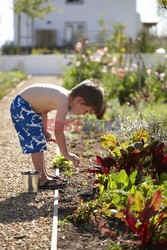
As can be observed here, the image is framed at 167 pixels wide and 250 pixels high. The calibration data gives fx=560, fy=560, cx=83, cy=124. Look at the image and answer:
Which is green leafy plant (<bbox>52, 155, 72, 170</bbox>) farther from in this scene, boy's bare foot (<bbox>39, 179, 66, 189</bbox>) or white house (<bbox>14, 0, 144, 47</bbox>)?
white house (<bbox>14, 0, 144, 47</bbox>)

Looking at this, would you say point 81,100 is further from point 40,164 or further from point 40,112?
point 40,164

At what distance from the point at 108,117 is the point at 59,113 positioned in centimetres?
467

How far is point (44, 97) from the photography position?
4938mm

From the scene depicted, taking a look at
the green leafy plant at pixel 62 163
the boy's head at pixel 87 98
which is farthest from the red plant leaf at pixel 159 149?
the green leafy plant at pixel 62 163

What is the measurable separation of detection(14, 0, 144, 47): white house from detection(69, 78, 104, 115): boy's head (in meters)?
32.5

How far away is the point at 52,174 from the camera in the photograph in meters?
5.52

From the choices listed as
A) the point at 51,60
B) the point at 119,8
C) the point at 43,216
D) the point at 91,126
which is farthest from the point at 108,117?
the point at 119,8

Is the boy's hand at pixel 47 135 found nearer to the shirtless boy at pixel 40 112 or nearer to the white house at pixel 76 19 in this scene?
the shirtless boy at pixel 40 112

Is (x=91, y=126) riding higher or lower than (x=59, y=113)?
lower

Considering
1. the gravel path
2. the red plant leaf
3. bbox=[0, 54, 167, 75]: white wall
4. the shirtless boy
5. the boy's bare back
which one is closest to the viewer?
the gravel path

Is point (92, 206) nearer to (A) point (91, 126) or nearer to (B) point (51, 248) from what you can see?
(B) point (51, 248)

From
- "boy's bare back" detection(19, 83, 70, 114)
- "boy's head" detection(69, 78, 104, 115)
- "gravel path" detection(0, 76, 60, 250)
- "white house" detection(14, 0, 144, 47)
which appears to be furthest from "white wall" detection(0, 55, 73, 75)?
"boy's head" detection(69, 78, 104, 115)

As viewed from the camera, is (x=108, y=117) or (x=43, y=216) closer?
(x=43, y=216)

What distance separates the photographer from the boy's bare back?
4.85 metres
